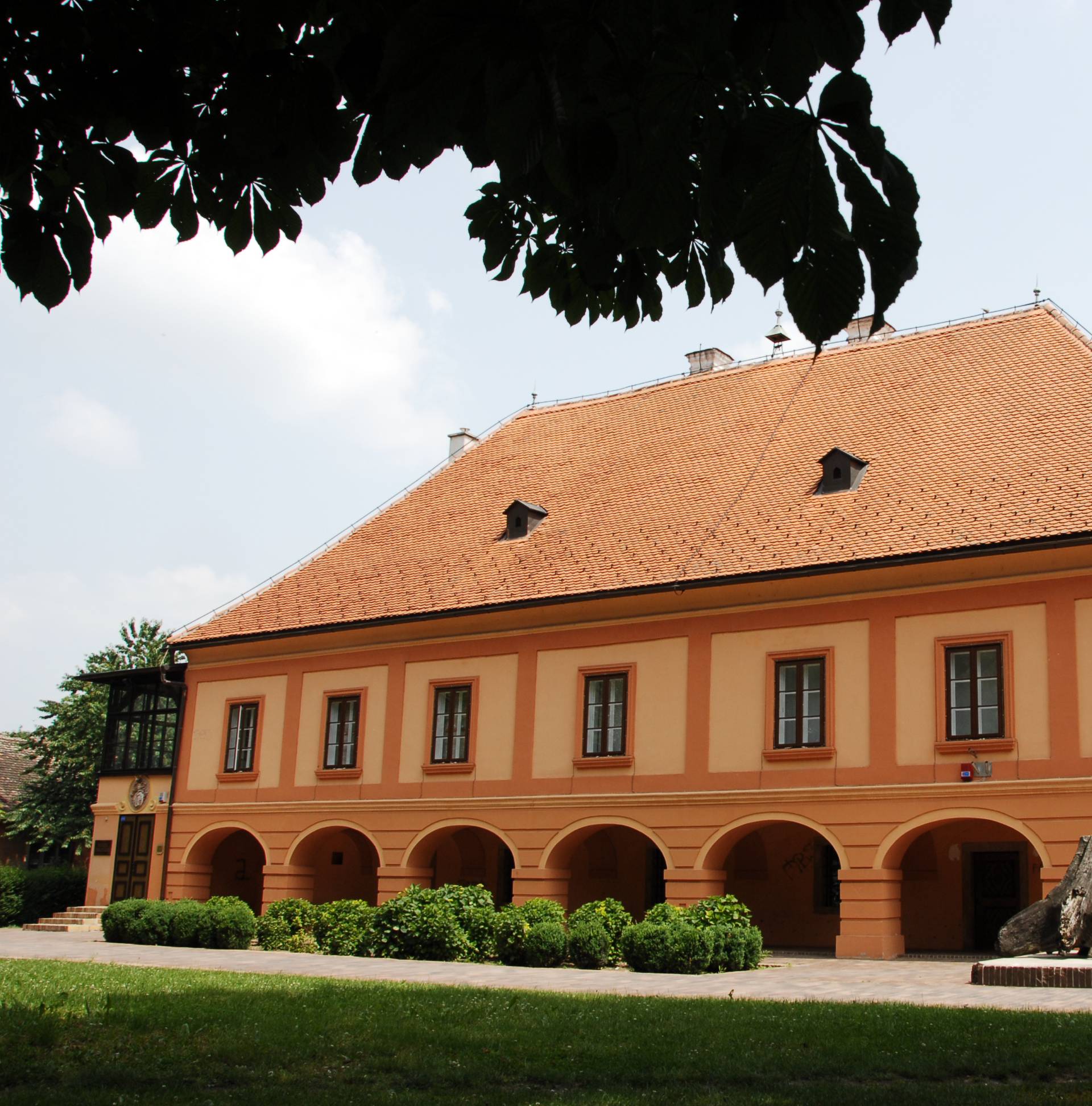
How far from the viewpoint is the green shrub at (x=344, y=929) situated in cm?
1997

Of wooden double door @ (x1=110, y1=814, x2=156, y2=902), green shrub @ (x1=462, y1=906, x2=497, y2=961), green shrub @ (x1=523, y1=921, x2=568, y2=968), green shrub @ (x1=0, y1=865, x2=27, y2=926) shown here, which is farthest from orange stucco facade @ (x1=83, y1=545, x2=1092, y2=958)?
green shrub @ (x1=0, y1=865, x2=27, y2=926)

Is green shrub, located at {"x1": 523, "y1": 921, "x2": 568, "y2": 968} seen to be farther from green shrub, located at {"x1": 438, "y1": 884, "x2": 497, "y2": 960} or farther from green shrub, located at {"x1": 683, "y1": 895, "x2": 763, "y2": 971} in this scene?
green shrub, located at {"x1": 683, "y1": 895, "x2": 763, "y2": 971}

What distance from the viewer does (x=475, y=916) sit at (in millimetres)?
19844

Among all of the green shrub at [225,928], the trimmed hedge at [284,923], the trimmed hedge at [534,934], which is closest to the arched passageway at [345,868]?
the trimmed hedge at [284,923]

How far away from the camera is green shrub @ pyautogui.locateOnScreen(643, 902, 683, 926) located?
17.9 metres

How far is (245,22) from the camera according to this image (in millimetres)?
4492

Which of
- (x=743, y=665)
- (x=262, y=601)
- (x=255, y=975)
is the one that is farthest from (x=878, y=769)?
(x=262, y=601)

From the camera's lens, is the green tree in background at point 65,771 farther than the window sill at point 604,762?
Yes

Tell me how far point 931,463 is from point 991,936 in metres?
7.50

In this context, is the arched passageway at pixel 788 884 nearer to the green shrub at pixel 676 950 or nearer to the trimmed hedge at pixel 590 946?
the trimmed hedge at pixel 590 946

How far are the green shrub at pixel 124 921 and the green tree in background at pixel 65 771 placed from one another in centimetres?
1690

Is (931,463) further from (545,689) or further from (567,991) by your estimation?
(567,991)

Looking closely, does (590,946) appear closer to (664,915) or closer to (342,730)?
(664,915)

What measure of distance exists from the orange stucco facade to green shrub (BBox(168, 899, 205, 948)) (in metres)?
4.39
